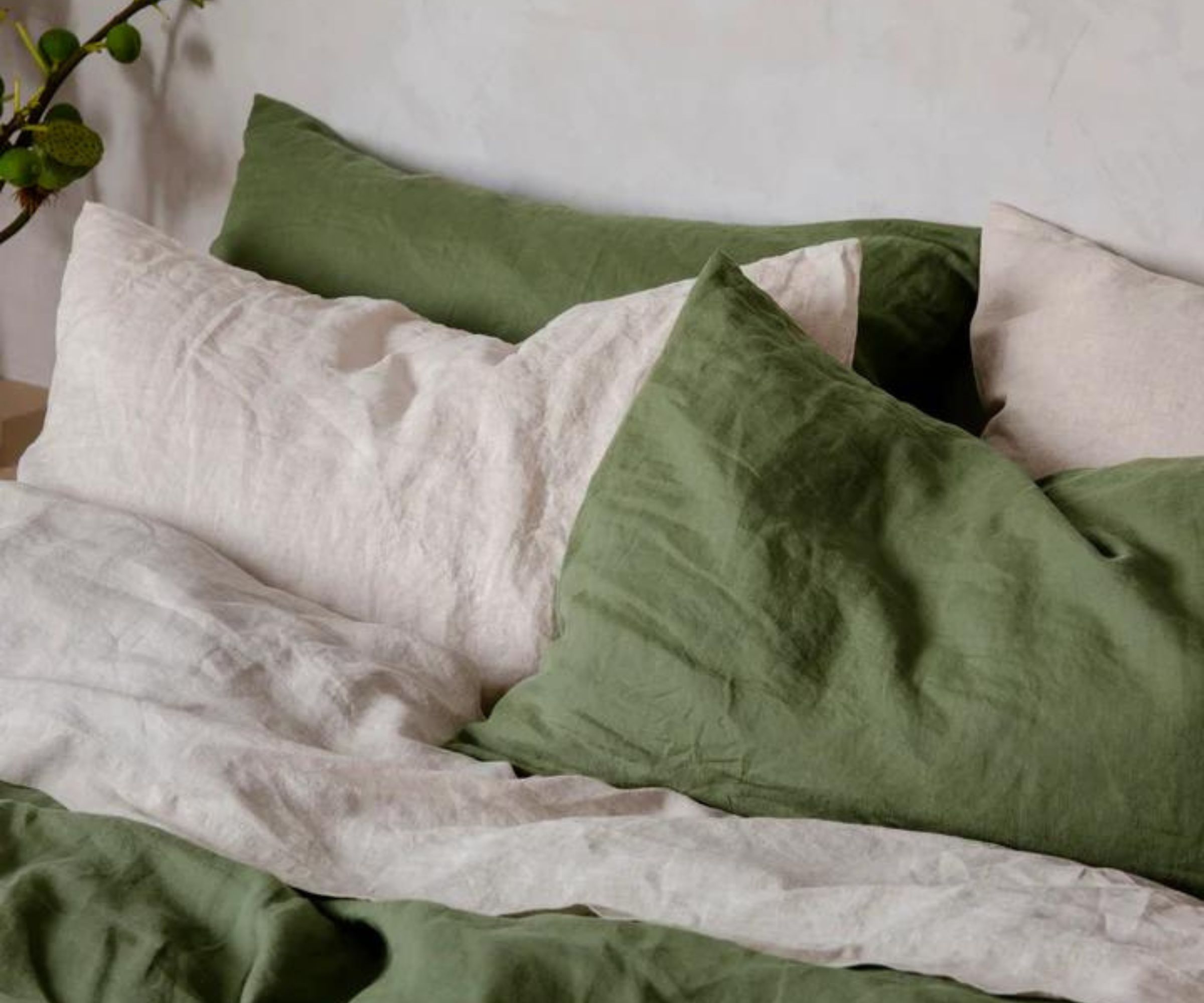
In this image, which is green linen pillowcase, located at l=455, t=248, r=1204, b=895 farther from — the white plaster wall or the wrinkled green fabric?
the white plaster wall

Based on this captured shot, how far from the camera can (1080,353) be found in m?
1.47

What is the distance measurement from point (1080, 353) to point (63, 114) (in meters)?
1.13

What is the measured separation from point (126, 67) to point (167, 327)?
0.77m

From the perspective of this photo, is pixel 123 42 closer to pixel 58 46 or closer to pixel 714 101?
pixel 58 46

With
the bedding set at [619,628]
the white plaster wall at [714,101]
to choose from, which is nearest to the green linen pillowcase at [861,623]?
the bedding set at [619,628]

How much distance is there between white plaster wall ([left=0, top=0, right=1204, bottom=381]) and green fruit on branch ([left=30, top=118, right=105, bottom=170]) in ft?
0.56

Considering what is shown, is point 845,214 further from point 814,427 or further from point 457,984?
point 457,984

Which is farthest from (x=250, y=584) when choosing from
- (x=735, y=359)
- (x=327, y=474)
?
(x=735, y=359)

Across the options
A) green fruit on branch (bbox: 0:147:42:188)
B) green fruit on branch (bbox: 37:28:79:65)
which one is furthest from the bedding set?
green fruit on branch (bbox: 37:28:79:65)

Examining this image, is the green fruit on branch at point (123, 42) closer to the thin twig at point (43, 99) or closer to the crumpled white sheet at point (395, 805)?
the thin twig at point (43, 99)

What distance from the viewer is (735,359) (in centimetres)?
132

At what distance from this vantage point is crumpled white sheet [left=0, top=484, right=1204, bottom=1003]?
1036mm

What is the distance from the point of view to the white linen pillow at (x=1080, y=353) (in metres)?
1.41

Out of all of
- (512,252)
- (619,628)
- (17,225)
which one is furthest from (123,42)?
(619,628)
